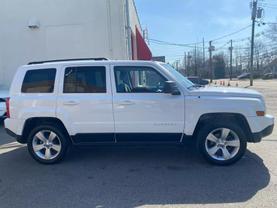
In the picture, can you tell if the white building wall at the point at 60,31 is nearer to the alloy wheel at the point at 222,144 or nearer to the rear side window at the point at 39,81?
the rear side window at the point at 39,81

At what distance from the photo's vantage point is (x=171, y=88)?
5.88 meters

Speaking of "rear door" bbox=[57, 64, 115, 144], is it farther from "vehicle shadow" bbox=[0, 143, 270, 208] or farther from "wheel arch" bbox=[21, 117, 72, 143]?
"vehicle shadow" bbox=[0, 143, 270, 208]

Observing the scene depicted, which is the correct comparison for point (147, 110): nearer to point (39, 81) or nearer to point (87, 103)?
point (87, 103)

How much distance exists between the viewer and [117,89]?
6145 millimetres

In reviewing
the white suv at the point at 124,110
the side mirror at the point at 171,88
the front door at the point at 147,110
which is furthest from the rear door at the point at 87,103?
the side mirror at the point at 171,88

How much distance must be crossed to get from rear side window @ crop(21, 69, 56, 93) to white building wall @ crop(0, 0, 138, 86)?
837 cm

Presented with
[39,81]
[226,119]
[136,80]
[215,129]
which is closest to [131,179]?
[215,129]

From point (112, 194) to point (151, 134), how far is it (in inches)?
62.4

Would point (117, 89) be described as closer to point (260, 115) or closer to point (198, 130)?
point (198, 130)

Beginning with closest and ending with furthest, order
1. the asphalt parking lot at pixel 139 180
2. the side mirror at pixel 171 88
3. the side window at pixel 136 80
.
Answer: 1. the asphalt parking lot at pixel 139 180
2. the side mirror at pixel 171 88
3. the side window at pixel 136 80

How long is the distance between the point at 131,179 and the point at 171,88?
1.69 meters

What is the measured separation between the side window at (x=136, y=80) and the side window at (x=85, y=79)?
29cm

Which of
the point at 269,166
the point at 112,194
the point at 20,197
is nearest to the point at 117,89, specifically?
the point at 112,194

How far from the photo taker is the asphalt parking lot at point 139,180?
459 cm
